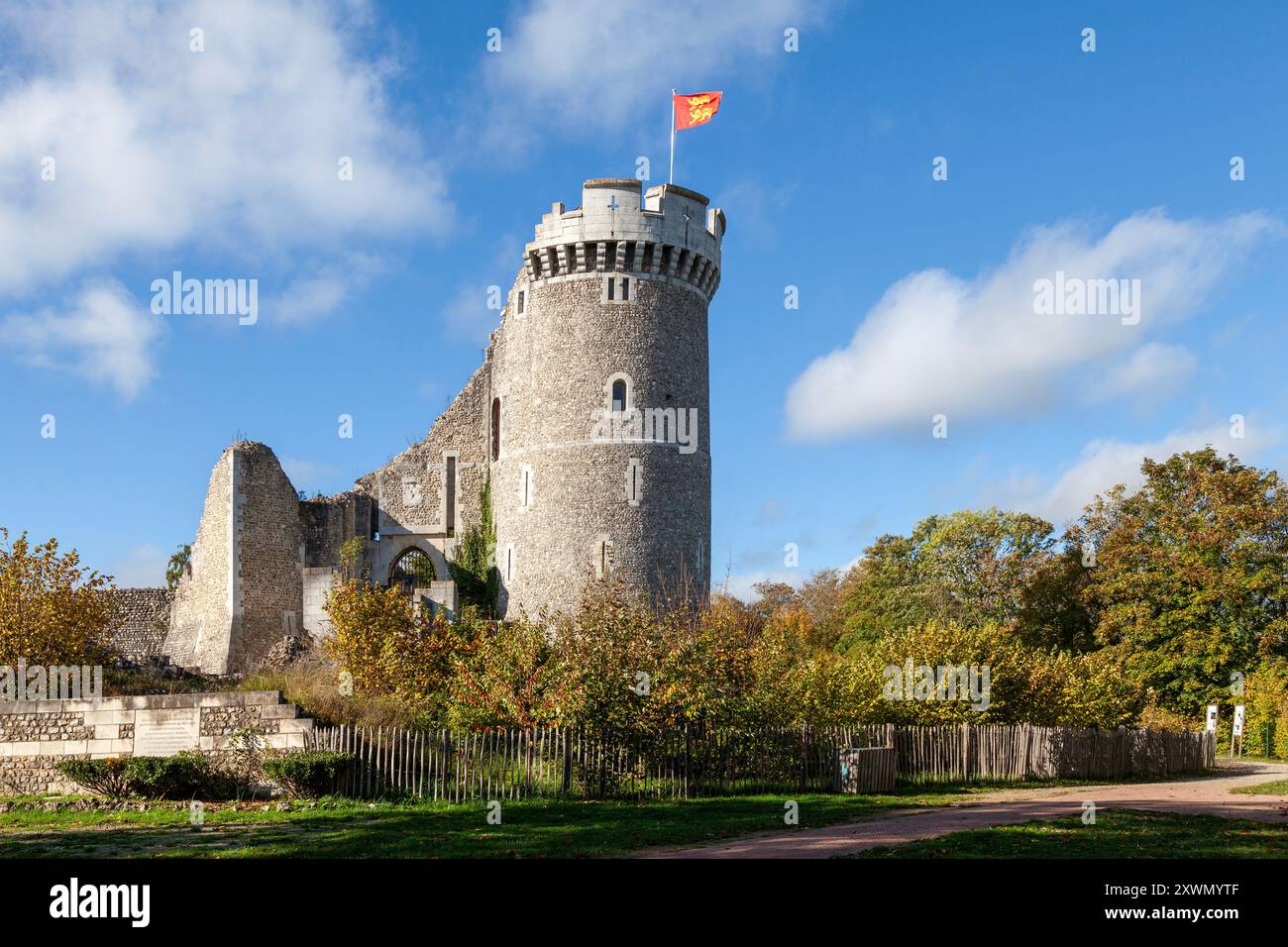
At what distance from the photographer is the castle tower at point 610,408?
116ft

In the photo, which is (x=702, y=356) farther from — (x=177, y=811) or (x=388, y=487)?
(x=177, y=811)

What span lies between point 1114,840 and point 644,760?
9.18 m

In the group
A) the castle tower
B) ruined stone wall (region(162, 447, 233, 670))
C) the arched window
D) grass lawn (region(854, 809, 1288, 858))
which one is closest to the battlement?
the castle tower

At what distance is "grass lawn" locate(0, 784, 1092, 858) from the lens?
14.8m

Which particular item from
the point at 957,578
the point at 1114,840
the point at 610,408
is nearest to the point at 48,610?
the point at 610,408

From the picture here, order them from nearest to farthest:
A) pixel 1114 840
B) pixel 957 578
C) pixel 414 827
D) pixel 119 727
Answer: pixel 1114 840
pixel 414 827
pixel 119 727
pixel 957 578

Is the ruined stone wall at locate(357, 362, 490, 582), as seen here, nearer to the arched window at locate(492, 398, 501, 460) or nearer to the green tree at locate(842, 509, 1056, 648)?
the arched window at locate(492, 398, 501, 460)

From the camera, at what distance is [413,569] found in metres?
42.7

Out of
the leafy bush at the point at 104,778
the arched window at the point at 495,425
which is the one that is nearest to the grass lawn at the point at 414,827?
the leafy bush at the point at 104,778

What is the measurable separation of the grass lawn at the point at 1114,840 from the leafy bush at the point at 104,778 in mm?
13823

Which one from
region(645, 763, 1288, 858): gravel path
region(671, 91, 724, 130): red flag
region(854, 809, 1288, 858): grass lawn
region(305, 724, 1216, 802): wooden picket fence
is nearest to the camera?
region(854, 809, 1288, 858): grass lawn

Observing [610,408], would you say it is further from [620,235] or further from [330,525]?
[330,525]

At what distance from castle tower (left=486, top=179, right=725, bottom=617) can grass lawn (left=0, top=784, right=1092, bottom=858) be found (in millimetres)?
14644

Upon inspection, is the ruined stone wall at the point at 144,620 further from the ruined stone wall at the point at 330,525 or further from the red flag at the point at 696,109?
the red flag at the point at 696,109
